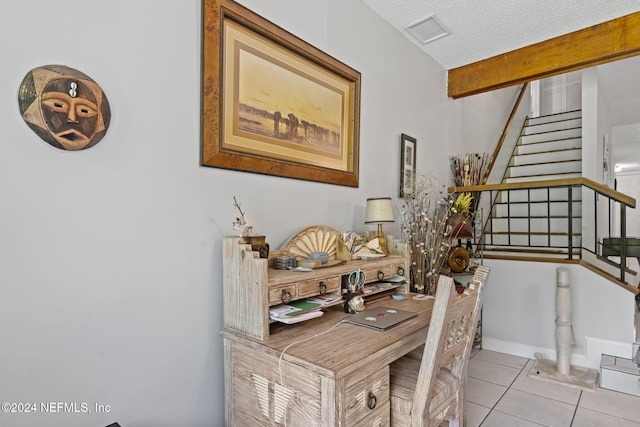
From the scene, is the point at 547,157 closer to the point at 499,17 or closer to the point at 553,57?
the point at 553,57

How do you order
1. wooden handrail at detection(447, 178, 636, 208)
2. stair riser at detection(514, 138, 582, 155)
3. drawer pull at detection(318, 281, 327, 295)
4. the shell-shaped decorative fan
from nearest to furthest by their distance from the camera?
drawer pull at detection(318, 281, 327, 295)
the shell-shaped decorative fan
wooden handrail at detection(447, 178, 636, 208)
stair riser at detection(514, 138, 582, 155)

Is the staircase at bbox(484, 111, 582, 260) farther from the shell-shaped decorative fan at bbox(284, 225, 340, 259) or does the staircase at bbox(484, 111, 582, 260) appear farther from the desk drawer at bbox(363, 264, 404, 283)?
the shell-shaped decorative fan at bbox(284, 225, 340, 259)

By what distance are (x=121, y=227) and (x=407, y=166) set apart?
2.25 meters

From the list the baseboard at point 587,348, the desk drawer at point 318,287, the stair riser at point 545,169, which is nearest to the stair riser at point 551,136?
the stair riser at point 545,169

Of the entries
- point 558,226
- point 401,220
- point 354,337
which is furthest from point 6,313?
point 558,226

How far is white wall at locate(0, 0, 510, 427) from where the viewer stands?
1.10 metres

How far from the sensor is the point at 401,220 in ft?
9.51

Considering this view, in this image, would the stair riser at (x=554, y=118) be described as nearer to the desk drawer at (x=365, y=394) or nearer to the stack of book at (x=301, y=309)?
the stack of book at (x=301, y=309)

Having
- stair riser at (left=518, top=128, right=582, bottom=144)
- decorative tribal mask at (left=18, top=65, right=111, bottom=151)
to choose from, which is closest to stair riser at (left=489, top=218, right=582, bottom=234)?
stair riser at (left=518, top=128, right=582, bottom=144)

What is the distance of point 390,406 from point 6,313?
142 centimetres

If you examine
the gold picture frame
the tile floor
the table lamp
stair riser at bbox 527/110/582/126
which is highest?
stair riser at bbox 527/110/582/126

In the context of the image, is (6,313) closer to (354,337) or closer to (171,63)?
(171,63)

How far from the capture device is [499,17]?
8.66ft

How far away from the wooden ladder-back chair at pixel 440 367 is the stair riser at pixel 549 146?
4867 millimetres
